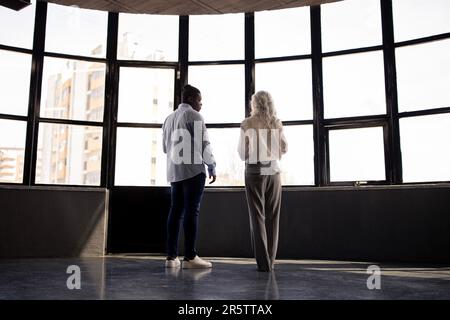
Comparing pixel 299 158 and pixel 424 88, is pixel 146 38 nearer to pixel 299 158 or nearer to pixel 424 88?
pixel 299 158

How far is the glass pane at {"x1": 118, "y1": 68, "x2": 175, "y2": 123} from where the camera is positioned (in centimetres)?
484

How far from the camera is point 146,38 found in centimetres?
488

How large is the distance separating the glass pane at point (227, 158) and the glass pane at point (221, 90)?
16 cm

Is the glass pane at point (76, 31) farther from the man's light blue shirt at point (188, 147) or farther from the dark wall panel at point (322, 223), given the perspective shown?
the man's light blue shirt at point (188, 147)

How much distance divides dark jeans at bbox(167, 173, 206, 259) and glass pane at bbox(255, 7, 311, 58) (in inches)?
94.3

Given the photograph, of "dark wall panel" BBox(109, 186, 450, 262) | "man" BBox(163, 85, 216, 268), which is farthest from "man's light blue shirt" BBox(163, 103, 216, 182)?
"dark wall panel" BBox(109, 186, 450, 262)

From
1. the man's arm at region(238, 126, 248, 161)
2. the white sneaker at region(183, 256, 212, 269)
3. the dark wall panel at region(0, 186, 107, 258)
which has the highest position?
the man's arm at region(238, 126, 248, 161)

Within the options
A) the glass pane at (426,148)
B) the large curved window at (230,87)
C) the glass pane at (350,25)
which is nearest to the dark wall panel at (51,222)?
the large curved window at (230,87)

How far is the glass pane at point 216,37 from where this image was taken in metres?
4.87

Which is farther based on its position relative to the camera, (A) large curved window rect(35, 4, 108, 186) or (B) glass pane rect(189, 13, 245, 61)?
(B) glass pane rect(189, 13, 245, 61)

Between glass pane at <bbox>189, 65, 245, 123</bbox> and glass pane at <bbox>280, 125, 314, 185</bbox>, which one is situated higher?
glass pane at <bbox>189, 65, 245, 123</bbox>

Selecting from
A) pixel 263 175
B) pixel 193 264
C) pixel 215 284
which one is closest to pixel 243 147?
pixel 263 175

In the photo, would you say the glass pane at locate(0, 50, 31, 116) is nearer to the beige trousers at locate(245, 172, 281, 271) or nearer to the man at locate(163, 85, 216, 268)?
the man at locate(163, 85, 216, 268)

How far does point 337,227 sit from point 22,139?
11.4 ft
